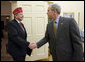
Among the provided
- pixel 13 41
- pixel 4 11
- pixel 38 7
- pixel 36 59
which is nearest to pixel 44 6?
pixel 38 7

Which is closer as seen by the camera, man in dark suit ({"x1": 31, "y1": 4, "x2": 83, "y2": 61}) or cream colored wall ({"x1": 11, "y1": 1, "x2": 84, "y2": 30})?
man in dark suit ({"x1": 31, "y1": 4, "x2": 83, "y2": 61})

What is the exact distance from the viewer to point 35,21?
432 cm

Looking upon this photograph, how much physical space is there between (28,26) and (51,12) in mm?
2184

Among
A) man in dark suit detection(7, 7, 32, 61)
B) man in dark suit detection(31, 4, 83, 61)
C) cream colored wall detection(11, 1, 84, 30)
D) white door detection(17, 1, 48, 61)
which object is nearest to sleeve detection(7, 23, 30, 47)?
man in dark suit detection(7, 7, 32, 61)

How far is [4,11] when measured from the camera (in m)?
5.79

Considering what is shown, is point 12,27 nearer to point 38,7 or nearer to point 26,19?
point 26,19

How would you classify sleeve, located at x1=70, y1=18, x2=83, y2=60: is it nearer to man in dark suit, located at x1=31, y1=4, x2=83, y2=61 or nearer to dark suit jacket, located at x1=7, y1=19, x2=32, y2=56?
man in dark suit, located at x1=31, y1=4, x2=83, y2=61

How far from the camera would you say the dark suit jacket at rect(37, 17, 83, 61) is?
194 centimetres

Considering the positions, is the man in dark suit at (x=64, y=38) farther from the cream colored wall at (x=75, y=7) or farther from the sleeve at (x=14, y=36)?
the cream colored wall at (x=75, y=7)

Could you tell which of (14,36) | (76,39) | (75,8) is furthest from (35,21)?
(76,39)

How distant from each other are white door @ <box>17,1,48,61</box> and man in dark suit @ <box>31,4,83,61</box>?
212cm

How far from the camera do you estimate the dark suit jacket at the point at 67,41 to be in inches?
76.4

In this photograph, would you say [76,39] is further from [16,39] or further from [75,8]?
[75,8]

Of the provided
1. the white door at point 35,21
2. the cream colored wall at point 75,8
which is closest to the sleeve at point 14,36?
the white door at point 35,21
